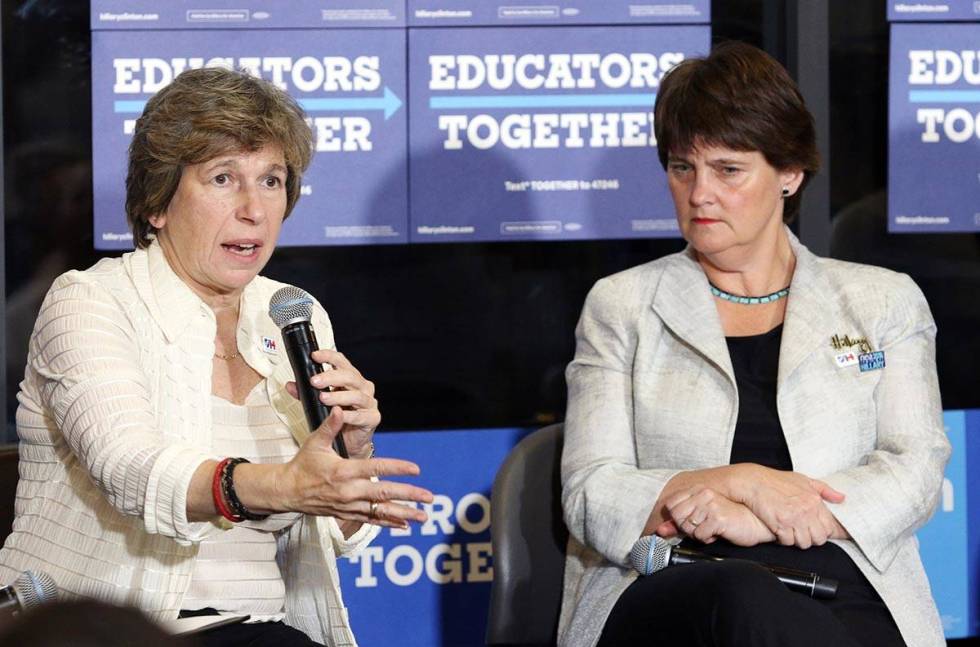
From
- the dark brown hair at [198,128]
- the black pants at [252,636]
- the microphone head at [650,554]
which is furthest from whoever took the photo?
the microphone head at [650,554]

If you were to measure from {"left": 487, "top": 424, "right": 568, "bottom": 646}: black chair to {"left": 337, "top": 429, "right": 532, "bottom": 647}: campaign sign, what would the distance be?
1017 millimetres

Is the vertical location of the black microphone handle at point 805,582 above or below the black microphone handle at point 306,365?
below

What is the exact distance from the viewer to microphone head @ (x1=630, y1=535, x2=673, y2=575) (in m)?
2.56

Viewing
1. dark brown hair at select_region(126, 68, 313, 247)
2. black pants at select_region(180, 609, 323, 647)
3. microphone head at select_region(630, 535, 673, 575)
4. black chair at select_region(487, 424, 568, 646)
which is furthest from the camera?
black chair at select_region(487, 424, 568, 646)

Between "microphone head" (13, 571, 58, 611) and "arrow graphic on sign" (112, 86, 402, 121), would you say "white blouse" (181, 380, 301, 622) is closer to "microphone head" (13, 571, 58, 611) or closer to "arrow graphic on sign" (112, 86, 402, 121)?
"microphone head" (13, 571, 58, 611)

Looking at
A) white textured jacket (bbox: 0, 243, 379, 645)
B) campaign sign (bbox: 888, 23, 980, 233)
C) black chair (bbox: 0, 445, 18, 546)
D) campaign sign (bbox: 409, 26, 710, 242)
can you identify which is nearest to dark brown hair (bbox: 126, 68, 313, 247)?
white textured jacket (bbox: 0, 243, 379, 645)

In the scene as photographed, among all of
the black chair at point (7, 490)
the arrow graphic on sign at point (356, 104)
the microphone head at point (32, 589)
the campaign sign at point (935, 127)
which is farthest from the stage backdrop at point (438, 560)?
the microphone head at point (32, 589)

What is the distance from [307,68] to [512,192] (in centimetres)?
71

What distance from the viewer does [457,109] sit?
152 inches

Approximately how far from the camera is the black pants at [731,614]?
2.13 metres

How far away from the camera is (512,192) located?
153 inches

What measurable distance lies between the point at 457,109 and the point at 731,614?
2104 mm

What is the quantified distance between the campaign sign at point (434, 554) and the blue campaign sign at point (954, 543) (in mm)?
1323

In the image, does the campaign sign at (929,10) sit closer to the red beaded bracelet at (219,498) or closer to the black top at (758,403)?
the black top at (758,403)
